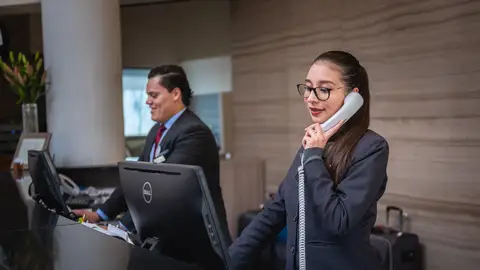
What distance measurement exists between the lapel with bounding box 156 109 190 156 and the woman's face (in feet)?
3.38

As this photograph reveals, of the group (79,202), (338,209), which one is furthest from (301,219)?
(79,202)

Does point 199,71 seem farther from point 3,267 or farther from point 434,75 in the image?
point 3,267

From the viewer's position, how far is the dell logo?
62.1 inches

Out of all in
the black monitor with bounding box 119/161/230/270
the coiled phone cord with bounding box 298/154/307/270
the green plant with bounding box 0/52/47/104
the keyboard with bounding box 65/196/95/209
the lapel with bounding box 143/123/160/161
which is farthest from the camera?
the green plant with bounding box 0/52/47/104

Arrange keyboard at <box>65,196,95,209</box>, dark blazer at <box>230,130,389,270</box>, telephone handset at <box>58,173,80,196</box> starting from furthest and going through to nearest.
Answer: telephone handset at <box>58,173,80,196</box> → keyboard at <box>65,196,95,209</box> → dark blazer at <box>230,130,389,270</box>

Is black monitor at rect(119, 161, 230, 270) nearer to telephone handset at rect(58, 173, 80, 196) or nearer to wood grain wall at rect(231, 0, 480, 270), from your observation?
telephone handset at rect(58, 173, 80, 196)

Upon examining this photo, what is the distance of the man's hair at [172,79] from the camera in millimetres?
2863

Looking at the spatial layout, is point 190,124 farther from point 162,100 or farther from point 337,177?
point 337,177

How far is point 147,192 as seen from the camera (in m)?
1.59

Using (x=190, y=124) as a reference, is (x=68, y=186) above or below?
below

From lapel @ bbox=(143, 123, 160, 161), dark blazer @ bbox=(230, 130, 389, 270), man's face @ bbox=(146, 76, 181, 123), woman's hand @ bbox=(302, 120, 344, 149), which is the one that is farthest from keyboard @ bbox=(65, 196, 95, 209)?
woman's hand @ bbox=(302, 120, 344, 149)

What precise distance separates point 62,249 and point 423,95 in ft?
9.18

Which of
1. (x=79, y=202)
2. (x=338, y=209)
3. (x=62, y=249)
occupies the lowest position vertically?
(x=79, y=202)

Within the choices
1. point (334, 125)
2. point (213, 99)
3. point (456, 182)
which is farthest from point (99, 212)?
point (213, 99)
